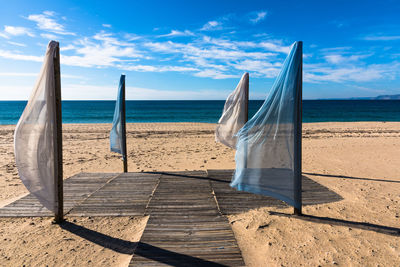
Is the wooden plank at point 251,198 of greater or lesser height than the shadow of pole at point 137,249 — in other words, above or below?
above

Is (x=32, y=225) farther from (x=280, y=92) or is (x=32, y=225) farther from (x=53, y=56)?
(x=280, y=92)

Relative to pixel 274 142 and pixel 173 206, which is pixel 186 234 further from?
pixel 274 142

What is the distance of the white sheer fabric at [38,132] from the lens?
3.63 meters

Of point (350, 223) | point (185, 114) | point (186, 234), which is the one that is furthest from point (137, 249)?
point (185, 114)

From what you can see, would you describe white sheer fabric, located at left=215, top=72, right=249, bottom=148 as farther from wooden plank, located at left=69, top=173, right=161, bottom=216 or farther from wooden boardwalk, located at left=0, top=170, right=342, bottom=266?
wooden plank, located at left=69, top=173, right=161, bottom=216

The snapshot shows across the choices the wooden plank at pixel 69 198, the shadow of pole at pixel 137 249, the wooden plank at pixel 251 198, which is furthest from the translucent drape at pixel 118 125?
the shadow of pole at pixel 137 249

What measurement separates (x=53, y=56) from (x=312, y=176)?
672cm

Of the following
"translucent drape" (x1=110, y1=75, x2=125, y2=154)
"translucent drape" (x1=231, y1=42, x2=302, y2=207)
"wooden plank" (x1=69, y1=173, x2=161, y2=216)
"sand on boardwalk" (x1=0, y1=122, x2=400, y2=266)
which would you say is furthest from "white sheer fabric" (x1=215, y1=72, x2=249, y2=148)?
"translucent drape" (x1=110, y1=75, x2=125, y2=154)

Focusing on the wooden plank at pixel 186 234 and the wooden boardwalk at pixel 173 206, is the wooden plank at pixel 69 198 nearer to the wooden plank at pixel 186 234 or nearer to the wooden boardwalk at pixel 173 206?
the wooden boardwalk at pixel 173 206

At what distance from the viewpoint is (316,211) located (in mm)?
4402

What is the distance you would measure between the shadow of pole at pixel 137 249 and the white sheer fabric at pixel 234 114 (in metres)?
3.82

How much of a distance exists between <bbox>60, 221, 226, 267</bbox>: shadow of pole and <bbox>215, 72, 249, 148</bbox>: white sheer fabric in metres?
3.82

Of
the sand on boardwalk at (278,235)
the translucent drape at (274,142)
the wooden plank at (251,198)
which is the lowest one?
the sand on boardwalk at (278,235)

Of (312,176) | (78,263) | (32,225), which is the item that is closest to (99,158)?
(32,225)
